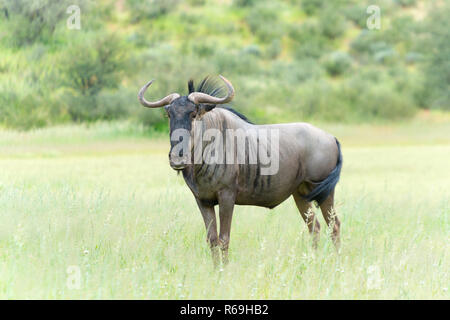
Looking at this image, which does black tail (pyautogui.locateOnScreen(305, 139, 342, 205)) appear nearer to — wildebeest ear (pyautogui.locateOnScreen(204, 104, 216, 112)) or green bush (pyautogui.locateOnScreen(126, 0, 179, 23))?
wildebeest ear (pyautogui.locateOnScreen(204, 104, 216, 112))

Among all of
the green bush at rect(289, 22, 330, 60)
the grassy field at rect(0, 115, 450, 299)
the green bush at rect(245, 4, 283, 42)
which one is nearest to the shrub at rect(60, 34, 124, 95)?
the grassy field at rect(0, 115, 450, 299)

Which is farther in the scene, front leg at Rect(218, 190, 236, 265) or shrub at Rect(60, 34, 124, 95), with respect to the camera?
shrub at Rect(60, 34, 124, 95)

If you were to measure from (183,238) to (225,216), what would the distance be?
127cm

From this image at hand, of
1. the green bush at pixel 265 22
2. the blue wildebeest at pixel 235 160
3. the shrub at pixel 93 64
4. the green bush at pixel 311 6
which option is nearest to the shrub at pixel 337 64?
the green bush at pixel 265 22

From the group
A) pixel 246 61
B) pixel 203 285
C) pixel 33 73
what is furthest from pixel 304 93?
pixel 203 285

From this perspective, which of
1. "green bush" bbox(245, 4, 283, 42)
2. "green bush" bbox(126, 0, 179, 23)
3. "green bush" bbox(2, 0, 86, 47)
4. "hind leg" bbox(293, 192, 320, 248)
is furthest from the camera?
"green bush" bbox(126, 0, 179, 23)

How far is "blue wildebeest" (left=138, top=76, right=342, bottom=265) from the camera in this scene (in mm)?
5602

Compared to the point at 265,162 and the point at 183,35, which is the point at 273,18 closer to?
the point at 183,35

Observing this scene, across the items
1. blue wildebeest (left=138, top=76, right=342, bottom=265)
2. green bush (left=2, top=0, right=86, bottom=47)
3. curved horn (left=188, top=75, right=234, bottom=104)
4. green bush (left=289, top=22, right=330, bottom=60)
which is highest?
green bush (left=289, top=22, right=330, bottom=60)

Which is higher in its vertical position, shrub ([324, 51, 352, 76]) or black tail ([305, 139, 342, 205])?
shrub ([324, 51, 352, 76])

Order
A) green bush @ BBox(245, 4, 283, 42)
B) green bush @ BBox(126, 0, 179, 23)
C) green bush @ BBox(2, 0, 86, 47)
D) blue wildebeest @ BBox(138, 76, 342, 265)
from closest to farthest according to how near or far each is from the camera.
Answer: blue wildebeest @ BBox(138, 76, 342, 265)
green bush @ BBox(2, 0, 86, 47)
green bush @ BBox(245, 4, 283, 42)
green bush @ BBox(126, 0, 179, 23)

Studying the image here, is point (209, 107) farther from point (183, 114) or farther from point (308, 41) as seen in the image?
point (308, 41)

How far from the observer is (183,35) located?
117ft

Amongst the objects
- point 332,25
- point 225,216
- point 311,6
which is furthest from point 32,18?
point 311,6
